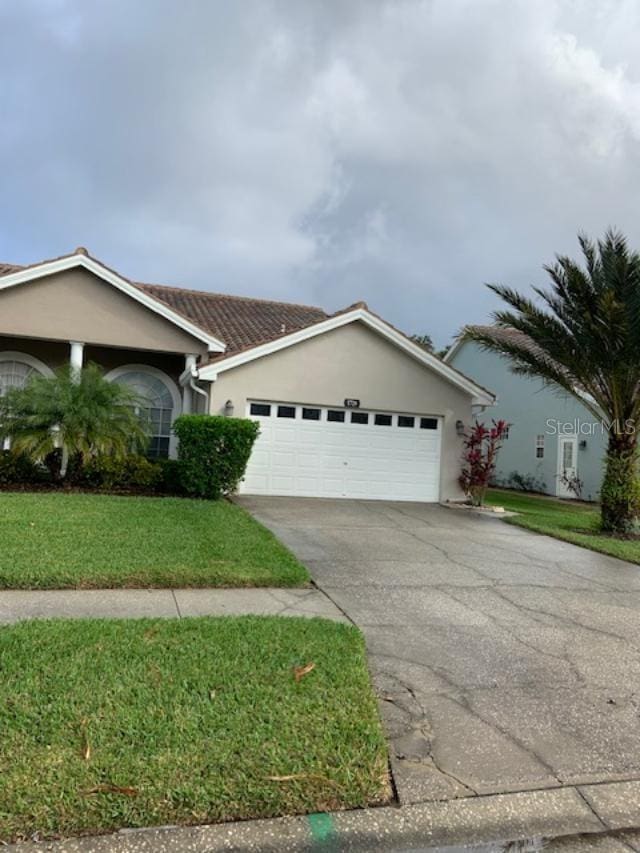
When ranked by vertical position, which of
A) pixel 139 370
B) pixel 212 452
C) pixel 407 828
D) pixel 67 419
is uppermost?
pixel 139 370

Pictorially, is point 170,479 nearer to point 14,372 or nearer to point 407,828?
point 14,372

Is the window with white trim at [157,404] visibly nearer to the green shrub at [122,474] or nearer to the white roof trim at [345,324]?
the white roof trim at [345,324]

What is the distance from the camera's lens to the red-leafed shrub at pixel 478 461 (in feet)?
47.2

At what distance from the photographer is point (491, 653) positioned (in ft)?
15.7

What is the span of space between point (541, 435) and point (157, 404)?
1504 cm

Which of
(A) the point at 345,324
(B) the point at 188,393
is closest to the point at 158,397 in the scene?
(B) the point at 188,393

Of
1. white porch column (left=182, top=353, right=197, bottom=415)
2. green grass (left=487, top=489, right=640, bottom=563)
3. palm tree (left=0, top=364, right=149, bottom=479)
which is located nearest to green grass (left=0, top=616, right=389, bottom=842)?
green grass (left=487, top=489, right=640, bottom=563)

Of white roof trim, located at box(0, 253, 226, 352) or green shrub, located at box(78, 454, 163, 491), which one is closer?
green shrub, located at box(78, 454, 163, 491)

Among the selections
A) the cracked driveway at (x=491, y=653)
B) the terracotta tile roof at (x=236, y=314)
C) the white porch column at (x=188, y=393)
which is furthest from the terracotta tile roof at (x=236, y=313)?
the cracked driveway at (x=491, y=653)

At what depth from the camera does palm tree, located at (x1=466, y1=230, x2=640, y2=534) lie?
11.3 m

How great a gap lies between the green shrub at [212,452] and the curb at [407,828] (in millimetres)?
9172


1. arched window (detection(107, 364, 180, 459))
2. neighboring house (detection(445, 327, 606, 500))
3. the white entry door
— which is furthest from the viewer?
the white entry door

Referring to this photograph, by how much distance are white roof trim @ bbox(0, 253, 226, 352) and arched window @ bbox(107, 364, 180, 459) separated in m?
2.07

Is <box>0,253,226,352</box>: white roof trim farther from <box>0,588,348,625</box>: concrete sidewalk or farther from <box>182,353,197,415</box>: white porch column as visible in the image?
<box>0,588,348,625</box>: concrete sidewalk
